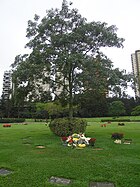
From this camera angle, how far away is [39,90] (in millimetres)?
13773

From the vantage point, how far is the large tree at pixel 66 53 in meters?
11.9

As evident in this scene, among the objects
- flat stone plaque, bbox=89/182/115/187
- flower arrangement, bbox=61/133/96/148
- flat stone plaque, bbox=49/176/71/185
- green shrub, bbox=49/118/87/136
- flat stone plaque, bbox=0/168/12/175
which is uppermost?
green shrub, bbox=49/118/87/136

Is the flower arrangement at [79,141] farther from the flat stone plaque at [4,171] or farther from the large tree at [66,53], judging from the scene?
the flat stone plaque at [4,171]

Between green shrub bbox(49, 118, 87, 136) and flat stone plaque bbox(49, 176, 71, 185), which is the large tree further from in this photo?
flat stone plaque bbox(49, 176, 71, 185)

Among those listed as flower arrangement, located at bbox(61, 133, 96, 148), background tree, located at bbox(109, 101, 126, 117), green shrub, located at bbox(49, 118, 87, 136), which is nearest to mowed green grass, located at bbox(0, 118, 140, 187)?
flower arrangement, located at bbox(61, 133, 96, 148)

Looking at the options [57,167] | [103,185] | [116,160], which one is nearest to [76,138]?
[116,160]

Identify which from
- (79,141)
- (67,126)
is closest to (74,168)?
(79,141)

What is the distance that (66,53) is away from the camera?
11945mm

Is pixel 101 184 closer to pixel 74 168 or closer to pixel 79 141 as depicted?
pixel 74 168

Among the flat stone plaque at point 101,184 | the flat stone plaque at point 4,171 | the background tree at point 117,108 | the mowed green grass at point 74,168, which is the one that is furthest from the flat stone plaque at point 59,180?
the background tree at point 117,108

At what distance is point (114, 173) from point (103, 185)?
88cm

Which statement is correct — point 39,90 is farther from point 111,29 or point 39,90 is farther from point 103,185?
point 103,185

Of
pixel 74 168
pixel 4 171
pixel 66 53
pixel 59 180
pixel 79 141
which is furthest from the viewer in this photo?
pixel 66 53

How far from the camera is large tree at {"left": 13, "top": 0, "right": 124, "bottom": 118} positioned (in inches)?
468
